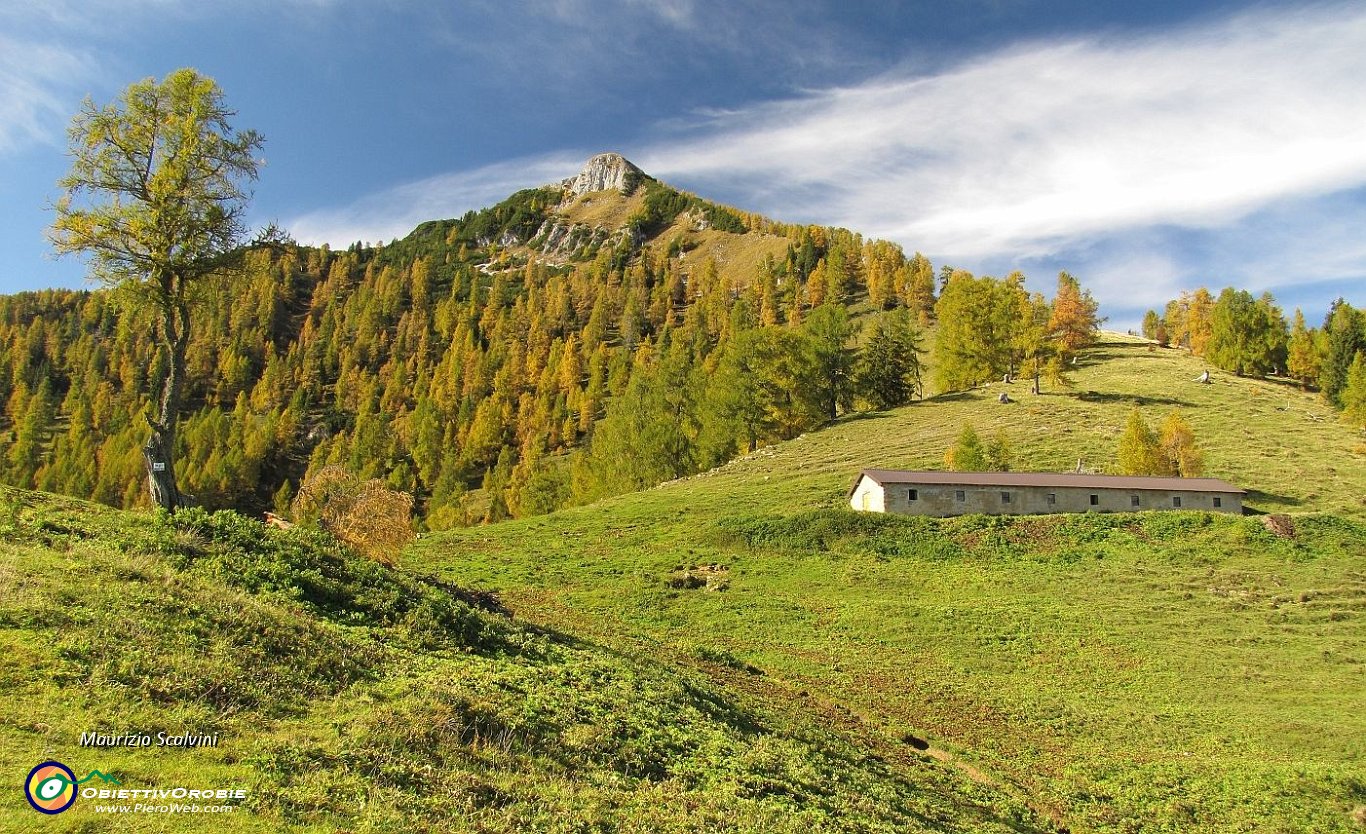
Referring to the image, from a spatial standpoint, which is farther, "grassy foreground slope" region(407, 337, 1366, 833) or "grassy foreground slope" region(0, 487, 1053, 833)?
"grassy foreground slope" region(407, 337, 1366, 833)

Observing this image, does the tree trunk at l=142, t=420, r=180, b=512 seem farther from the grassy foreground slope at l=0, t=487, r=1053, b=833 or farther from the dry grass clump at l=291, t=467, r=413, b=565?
the dry grass clump at l=291, t=467, r=413, b=565

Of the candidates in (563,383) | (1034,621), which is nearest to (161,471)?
(1034,621)

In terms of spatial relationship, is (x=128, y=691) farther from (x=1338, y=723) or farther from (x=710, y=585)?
(x=1338, y=723)

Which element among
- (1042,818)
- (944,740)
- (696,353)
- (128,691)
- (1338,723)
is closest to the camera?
(128,691)

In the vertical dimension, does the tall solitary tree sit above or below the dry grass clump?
above

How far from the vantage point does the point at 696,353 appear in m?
140

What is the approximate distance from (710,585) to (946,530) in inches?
624

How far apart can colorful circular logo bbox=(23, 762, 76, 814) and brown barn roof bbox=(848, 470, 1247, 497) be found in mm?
43004

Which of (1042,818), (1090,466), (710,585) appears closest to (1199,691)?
(1042,818)

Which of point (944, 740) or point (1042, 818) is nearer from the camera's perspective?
point (1042, 818)

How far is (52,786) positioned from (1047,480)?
50.8 m

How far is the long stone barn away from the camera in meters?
46.0

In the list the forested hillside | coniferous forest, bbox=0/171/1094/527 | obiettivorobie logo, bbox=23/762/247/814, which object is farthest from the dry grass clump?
the forested hillside

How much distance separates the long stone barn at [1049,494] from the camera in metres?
46.0
